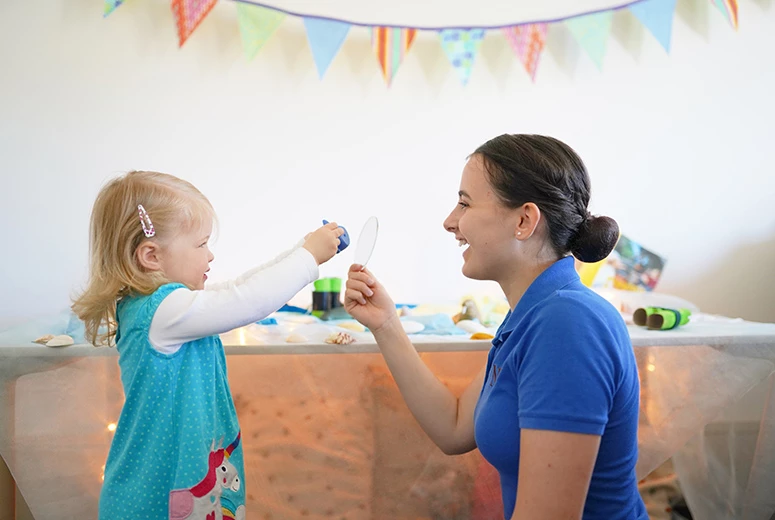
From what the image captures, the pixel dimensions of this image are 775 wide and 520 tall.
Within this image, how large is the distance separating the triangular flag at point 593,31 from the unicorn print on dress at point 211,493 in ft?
6.11

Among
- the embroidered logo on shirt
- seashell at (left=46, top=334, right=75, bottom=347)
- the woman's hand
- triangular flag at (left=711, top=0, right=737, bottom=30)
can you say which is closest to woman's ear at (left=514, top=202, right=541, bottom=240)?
the embroidered logo on shirt

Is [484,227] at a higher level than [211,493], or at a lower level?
higher

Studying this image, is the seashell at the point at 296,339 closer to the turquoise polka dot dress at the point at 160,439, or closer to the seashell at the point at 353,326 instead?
the seashell at the point at 353,326

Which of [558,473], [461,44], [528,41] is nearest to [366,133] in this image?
[461,44]

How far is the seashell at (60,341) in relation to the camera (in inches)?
50.6

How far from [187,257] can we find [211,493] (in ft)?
1.22

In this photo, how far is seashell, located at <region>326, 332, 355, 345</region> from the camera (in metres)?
1.33

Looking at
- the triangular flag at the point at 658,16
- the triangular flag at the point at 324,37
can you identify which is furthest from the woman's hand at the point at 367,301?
the triangular flag at the point at 658,16

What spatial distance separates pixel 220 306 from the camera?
0.94 metres

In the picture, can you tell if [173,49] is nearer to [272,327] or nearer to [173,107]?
[173,107]

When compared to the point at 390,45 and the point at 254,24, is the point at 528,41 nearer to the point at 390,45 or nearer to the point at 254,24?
the point at 390,45

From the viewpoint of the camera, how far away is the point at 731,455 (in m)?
1.62

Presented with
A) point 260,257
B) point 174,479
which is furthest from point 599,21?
point 174,479

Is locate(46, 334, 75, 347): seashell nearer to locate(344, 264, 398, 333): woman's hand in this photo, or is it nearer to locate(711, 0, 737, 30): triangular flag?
locate(344, 264, 398, 333): woman's hand
